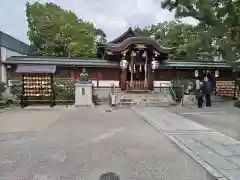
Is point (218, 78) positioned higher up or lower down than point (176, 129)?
higher up

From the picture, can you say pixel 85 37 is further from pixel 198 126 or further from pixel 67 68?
pixel 198 126

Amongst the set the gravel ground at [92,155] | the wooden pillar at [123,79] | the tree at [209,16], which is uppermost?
the tree at [209,16]

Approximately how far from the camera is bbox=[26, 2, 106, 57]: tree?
2861 cm

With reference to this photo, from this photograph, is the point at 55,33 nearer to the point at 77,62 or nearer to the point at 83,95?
the point at 77,62

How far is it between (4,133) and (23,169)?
3.67 metres

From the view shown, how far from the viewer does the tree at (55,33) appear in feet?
93.9

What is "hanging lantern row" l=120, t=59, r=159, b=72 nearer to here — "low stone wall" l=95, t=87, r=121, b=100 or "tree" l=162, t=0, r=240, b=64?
"low stone wall" l=95, t=87, r=121, b=100

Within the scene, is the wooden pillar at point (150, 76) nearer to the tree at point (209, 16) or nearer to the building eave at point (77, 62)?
the building eave at point (77, 62)

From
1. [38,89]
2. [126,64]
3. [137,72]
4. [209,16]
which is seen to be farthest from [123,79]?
[209,16]

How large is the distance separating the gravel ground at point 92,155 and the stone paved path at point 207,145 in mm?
238

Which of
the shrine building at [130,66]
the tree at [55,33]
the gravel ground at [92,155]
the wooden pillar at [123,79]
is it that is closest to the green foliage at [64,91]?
the shrine building at [130,66]

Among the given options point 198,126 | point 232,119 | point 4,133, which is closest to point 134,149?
point 198,126

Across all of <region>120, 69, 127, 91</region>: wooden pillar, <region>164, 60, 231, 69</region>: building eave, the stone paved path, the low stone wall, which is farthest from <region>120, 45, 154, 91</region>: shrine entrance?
the stone paved path

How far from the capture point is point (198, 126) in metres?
8.72
